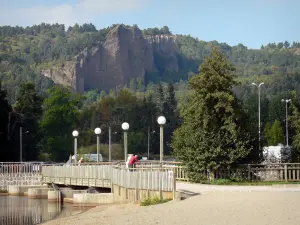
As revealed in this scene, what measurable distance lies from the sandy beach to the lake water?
7.51 meters

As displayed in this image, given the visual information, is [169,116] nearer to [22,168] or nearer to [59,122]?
[59,122]

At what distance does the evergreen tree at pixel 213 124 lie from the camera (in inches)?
1449

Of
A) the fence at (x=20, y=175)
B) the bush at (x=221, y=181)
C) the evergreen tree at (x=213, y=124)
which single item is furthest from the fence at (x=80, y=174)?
the bush at (x=221, y=181)

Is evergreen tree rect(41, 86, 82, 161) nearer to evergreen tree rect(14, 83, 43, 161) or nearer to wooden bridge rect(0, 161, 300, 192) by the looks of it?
evergreen tree rect(14, 83, 43, 161)

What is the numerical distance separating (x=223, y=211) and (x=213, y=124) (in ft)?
54.6

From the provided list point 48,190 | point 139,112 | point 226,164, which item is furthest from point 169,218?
point 139,112

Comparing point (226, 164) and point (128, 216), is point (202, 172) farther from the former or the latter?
point (128, 216)

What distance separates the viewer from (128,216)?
23.6m

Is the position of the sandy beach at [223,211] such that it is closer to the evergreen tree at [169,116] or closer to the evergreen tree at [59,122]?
the evergreen tree at [59,122]

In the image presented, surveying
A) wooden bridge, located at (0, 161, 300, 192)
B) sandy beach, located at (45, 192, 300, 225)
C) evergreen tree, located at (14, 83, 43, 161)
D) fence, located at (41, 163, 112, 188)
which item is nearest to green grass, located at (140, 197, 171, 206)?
wooden bridge, located at (0, 161, 300, 192)

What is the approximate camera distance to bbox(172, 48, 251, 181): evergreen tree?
36812 mm

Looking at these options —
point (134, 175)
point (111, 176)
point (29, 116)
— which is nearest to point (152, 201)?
point (134, 175)

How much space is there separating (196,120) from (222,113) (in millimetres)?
1438

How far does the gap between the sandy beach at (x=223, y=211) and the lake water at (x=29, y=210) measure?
751cm
